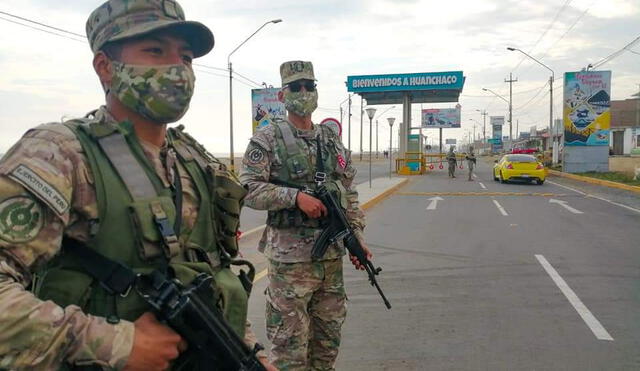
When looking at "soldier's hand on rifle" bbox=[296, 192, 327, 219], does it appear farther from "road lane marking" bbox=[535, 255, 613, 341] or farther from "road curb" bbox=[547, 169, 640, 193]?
"road curb" bbox=[547, 169, 640, 193]

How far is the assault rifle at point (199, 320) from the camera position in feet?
4.18

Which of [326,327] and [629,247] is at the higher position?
[326,327]

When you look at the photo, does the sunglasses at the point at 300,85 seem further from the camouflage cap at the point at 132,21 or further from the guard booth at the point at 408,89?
the guard booth at the point at 408,89

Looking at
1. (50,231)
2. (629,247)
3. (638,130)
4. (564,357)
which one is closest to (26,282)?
(50,231)

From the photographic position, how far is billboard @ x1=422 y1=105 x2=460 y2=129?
160 ft

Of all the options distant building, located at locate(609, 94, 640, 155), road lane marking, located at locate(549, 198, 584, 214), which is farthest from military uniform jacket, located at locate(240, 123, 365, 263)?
distant building, located at locate(609, 94, 640, 155)

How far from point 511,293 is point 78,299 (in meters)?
4.97

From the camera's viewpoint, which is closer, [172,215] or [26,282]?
[26,282]

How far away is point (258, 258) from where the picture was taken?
7148mm

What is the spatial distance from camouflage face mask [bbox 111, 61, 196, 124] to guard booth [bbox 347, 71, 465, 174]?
29814 mm

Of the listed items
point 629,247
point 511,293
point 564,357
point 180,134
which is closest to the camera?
point 180,134

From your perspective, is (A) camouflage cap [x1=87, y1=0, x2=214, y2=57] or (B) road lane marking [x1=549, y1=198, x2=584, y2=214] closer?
(A) camouflage cap [x1=87, y1=0, x2=214, y2=57]

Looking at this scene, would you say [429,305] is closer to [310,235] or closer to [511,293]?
[511,293]

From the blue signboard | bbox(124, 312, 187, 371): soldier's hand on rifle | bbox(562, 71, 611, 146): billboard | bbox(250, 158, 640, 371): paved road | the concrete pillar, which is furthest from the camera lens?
the concrete pillar
